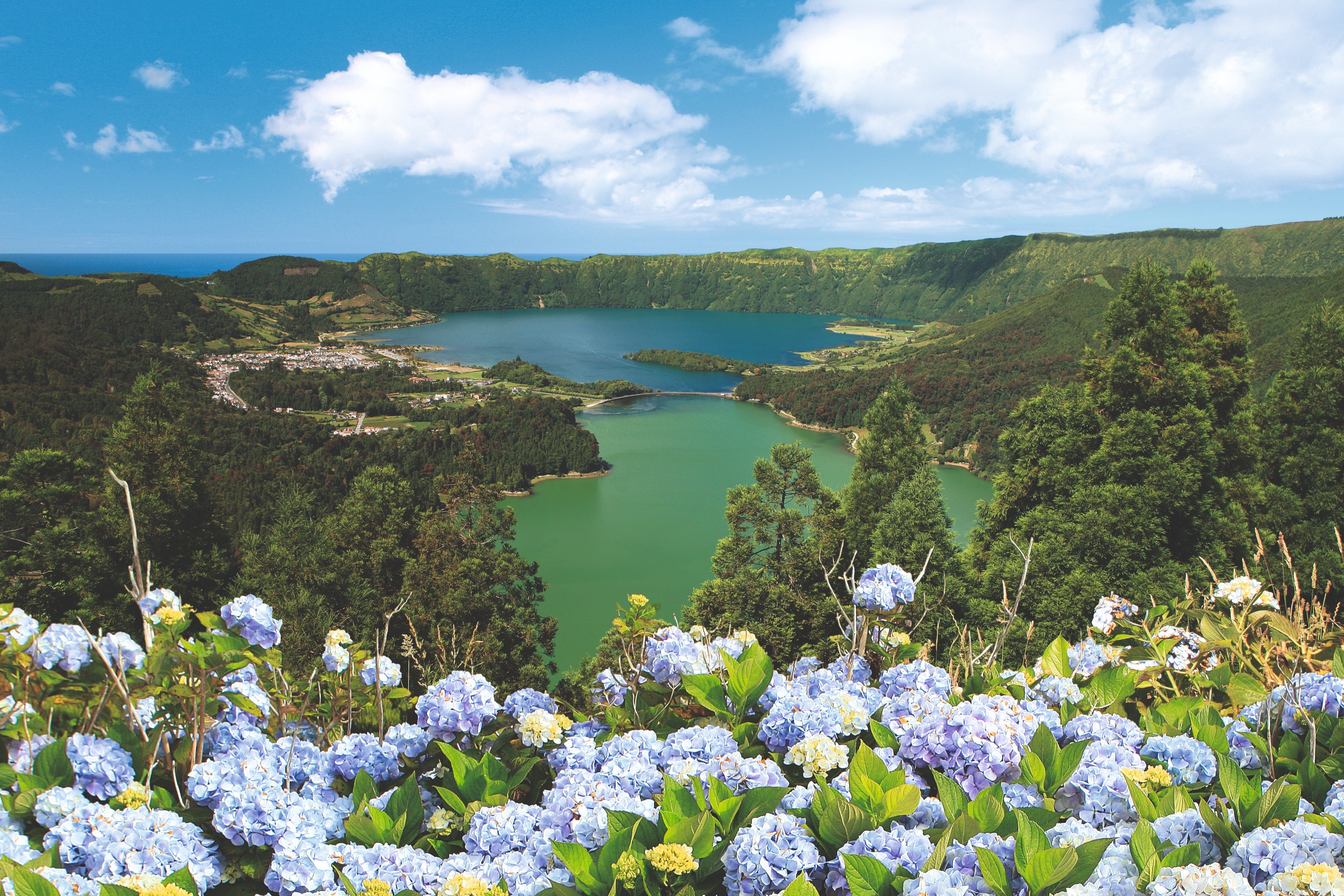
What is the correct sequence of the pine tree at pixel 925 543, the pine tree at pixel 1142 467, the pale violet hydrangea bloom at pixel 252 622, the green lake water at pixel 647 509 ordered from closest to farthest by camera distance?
the pale violet hydrangea bloom at pixel 252 622, the pine tree at pixel 1142 467, the pine tree at pixel 925 543, the green lake water at pixel 647 509

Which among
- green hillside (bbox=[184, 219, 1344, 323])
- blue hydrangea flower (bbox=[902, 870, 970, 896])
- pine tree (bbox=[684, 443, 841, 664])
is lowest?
pine tree (bbox=[684, 443, 841, 664])

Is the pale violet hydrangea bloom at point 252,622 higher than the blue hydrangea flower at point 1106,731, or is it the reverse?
the pale violet hydrangea bloom at point 252,622

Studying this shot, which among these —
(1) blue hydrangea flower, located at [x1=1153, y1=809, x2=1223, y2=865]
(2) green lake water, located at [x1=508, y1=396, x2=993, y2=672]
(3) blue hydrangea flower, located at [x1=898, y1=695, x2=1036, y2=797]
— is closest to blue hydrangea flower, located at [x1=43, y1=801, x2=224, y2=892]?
(3) blue hydrangea flower, located at [x1=898, y1=695, x2=1036, y2=797]

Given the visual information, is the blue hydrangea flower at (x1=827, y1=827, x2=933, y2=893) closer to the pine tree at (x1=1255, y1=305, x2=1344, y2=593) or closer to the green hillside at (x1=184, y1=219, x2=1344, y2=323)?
the pine tree at (x1=1255, y1=305, x2=1344, y2=593)

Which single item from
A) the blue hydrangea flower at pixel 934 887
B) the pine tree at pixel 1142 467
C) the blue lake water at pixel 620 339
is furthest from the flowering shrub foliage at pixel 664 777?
the blue lake water at pixel 620 339

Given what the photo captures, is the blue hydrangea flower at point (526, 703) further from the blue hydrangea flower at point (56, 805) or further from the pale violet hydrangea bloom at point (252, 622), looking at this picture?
the blue hydrangea flower at point (56, 805)

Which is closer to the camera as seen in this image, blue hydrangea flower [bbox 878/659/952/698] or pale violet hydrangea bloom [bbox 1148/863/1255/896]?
pale violet hydrangea bloom [bbox 1148/863/1255/896]

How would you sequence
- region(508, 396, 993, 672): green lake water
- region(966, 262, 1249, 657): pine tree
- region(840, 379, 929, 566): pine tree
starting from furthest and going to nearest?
region(508, 396, 993, 672): green lake water < region(840, 379, 929, 566): pine tree < region(966, 262, 1249, 657): pine tree

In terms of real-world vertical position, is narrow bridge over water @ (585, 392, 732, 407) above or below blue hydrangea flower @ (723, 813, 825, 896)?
below
